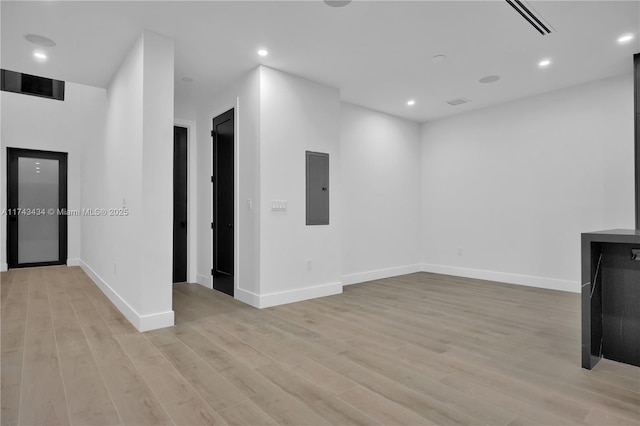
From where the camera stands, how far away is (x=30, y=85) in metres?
7.34

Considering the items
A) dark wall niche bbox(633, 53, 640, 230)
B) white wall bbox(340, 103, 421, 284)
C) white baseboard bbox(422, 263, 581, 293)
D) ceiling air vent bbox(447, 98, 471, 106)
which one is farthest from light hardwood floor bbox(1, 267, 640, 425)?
ceiling air vent bbox(447, 98, 471, 106)

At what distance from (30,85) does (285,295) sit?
7.20m

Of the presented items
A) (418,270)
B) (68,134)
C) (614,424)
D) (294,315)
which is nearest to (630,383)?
(614,424)

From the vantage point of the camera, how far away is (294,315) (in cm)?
381

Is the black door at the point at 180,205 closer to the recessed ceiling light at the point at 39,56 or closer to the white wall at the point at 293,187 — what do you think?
the recessed ceiling light at the point at 39,56

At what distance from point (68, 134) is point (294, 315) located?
22.7 ft

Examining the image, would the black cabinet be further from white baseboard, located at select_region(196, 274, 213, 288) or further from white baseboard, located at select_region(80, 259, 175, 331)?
white baseboard, located at select_region(196, 274, 213, 288)

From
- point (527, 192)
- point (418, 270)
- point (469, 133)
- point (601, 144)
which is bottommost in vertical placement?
point (418, 270)

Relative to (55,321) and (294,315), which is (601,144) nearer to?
(294,315)

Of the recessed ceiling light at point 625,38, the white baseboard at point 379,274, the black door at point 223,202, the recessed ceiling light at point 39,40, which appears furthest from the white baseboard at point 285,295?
the recessed ceiling light at point 625,38

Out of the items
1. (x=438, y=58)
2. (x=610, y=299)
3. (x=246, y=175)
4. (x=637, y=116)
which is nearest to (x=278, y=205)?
(x=246, y=175)

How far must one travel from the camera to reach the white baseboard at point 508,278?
5.01 meters

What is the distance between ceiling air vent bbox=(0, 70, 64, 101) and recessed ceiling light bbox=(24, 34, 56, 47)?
15.6ft

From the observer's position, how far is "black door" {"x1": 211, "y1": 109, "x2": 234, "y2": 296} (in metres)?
4.78
